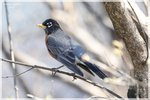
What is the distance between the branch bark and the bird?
6.2 inches

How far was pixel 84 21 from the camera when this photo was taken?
3010 millimetres

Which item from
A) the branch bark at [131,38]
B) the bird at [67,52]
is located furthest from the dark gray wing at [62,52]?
the branch bark at [131,38]

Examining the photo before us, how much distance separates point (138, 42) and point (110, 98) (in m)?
0.22

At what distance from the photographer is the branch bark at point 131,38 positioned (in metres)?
1.40

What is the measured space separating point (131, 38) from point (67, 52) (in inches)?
9.3

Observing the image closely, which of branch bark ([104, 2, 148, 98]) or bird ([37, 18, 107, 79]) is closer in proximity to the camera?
bird ([37, 18, 107, 79])

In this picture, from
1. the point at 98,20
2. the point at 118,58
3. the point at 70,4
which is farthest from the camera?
the point at 98,20

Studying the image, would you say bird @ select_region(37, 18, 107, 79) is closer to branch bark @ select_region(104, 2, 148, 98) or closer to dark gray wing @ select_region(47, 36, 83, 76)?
dark gray wing @ select_region(47, 36, 83, 76)

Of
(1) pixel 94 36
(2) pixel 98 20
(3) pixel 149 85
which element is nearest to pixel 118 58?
(3) pixel 149 85

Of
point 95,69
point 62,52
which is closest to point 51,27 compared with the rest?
point 62,52

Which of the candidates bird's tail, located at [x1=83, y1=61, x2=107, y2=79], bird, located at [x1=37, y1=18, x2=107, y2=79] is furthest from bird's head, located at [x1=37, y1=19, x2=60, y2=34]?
bird's tail, located at [x1=83, y1=61, x2=107, y2=79]

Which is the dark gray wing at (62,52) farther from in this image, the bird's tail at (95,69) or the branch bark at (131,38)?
the branch bark at (131,38)

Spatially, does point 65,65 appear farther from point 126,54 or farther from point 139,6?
→ point 139,6

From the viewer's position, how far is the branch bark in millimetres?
1397
